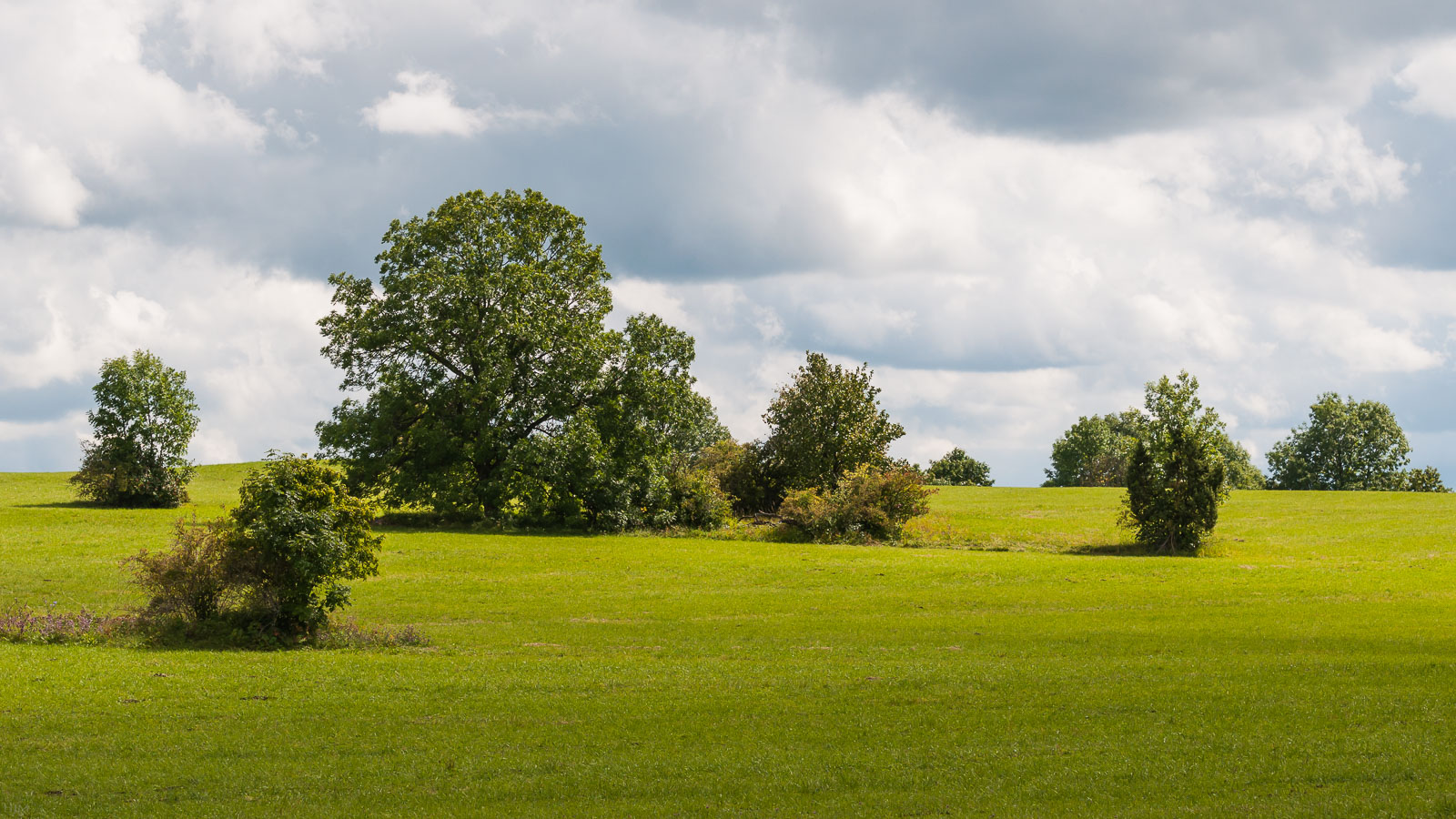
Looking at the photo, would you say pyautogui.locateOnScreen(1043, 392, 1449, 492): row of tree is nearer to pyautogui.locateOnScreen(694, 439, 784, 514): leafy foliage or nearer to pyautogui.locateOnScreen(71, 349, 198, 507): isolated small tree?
pyautogui.locateOnScreen(694, 439, 784, 514): leafy foliage

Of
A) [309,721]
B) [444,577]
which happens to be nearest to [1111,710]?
[309,721]

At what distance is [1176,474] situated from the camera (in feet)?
178

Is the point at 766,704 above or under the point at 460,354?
under

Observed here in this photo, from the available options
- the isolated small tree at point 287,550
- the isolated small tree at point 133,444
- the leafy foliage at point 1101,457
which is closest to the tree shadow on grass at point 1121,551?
the isolated small tree at point 287,550

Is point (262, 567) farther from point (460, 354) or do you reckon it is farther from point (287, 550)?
point (460, 354)

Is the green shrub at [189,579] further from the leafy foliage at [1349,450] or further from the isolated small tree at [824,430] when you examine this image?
the leafy foliage at [1349,450]

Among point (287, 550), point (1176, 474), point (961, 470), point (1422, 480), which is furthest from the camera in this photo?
point (961, 470)

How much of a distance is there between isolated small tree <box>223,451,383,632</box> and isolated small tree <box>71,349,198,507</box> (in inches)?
1829

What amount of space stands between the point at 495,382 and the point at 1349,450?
111605 millimetres

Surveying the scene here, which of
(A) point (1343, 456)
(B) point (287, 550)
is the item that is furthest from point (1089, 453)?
(B) point (287, 550)

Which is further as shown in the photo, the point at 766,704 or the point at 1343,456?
the point at 1343,456

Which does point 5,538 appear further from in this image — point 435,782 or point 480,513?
point 435,782

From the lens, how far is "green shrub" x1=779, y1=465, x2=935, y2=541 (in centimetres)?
5778

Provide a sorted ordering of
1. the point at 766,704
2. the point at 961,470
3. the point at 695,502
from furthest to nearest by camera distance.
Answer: the point at 961,470, the point at 695,502, the point at 766,704
